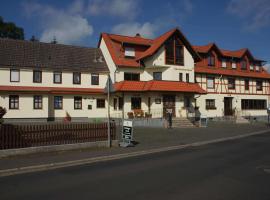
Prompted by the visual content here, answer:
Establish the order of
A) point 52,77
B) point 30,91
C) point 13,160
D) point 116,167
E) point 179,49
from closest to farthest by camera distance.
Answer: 1. point 116,167
2. point 13,160
3. point 30,91
4. point 52,77
5. point 179,49

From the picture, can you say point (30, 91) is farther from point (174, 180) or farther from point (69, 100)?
point (174, 180)

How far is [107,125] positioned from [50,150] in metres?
3.29

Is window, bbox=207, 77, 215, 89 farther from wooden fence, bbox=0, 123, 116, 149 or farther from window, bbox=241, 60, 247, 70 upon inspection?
wooden fence, bbox=0, 123, 116, 149

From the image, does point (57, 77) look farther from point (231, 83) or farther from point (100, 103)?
point (231, 83)

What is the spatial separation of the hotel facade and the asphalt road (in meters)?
19.8

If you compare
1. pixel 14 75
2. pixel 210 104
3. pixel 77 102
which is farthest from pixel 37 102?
pixel 210 104

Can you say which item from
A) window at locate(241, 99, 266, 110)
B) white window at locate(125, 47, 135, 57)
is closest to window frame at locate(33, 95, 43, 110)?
white window at locate(125, 47, 135, 57)

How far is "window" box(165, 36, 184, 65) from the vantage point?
110ft

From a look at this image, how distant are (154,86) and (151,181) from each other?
74.0 feet

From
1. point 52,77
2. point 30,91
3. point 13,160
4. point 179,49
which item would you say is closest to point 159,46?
point 179,49

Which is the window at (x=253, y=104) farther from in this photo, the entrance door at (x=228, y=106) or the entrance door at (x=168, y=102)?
the entrance door at (x=168, y=102)

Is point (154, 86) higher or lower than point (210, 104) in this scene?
higher

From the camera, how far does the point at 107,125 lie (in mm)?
15180

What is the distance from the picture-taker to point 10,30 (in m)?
56.0
